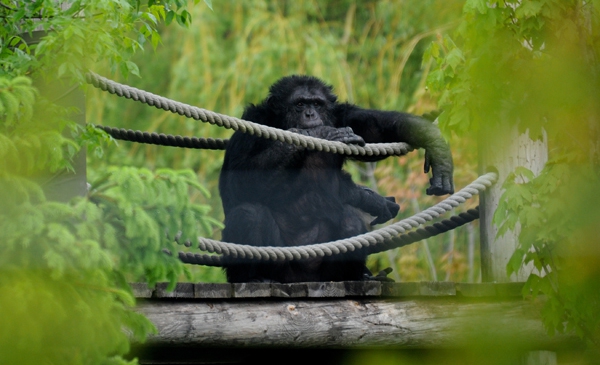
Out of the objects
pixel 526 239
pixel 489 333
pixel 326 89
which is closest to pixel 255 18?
pixel 326 89

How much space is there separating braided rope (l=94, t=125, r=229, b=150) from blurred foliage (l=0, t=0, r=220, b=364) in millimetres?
1459

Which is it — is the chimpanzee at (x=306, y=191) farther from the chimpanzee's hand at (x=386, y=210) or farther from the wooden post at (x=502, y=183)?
the wooden post at (x=502, y=183)

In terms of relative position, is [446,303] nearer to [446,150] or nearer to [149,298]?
[446,150]

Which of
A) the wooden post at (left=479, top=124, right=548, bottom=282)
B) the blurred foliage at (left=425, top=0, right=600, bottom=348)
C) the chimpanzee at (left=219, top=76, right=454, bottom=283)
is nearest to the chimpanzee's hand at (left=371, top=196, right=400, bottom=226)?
the chimpanzee at (left=219, top=76, right=454, bottom=283)

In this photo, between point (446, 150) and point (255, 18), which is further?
point (255, 18)

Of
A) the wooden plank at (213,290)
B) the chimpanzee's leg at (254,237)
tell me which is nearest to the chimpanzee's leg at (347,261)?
the chimpanzee's leg at (254,237)

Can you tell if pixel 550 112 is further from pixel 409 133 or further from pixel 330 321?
pixel 409 133

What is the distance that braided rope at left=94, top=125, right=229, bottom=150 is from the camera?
3922 mm

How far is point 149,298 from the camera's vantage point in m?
3.09

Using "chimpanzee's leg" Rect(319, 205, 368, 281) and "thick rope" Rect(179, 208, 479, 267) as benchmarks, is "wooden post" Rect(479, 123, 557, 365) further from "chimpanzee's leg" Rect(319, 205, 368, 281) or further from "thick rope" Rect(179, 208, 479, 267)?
"chimpanzee's leg" Rect(319, 205, 368, 281)

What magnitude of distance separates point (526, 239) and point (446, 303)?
35.6 inches

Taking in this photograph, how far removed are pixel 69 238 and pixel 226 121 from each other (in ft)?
4.33

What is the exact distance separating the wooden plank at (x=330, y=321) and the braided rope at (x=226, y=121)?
65 cm

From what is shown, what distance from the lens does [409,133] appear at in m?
3.90
